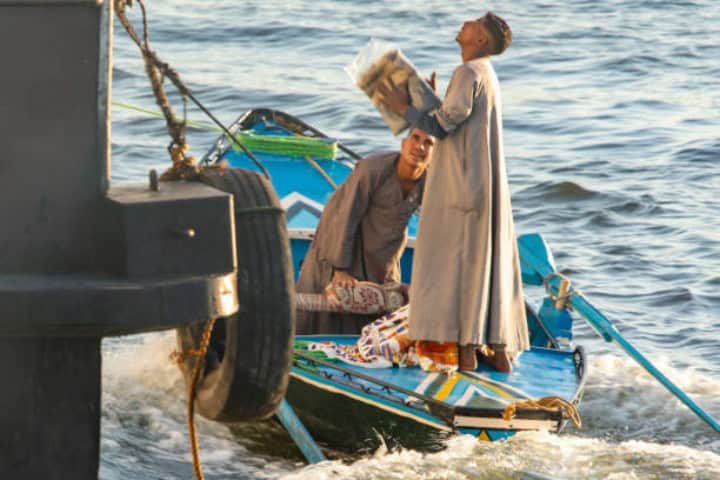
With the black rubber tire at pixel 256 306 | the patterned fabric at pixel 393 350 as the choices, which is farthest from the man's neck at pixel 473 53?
the black rubber tire at pixel 256 306

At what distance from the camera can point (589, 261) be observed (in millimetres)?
11352

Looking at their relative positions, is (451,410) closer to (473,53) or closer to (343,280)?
(343,280)

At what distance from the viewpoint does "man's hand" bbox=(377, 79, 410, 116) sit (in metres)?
5.92

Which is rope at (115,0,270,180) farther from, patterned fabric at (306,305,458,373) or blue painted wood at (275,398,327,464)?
blue painted wood at (275,398,327,464)

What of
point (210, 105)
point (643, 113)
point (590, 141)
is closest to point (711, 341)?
point (590, 141)

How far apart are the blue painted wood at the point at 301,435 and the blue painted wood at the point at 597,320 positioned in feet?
5.42

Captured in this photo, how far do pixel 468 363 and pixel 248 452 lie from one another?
156 centimetres

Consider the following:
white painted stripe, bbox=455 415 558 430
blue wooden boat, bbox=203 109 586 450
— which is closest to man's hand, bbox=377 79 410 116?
blue wooden boat, bbox=203 109 586 450

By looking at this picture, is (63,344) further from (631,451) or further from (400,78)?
(631,451)

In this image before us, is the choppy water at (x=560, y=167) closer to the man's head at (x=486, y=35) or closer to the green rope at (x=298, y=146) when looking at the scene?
the green rope at (x=298, y=146)

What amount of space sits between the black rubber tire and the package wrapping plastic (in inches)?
85.8

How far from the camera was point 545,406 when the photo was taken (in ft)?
19.8

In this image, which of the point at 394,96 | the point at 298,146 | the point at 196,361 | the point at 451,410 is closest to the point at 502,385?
the point at 451,410

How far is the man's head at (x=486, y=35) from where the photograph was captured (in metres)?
5.90
